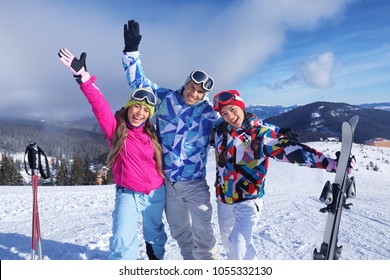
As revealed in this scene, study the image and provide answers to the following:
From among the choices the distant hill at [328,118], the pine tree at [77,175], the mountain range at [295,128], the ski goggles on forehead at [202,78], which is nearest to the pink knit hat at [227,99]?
the ski goggles on forehead at [202,78]

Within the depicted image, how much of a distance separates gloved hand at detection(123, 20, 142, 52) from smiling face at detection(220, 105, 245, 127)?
4.05ft

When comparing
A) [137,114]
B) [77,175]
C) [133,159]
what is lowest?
[77,175]

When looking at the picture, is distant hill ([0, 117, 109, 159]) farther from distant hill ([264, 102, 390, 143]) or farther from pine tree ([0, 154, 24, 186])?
pine tree ([0, 154, 24, 186])

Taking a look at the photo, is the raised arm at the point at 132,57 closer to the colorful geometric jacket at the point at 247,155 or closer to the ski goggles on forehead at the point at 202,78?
the ski goggles on forehead at the point at 202,78

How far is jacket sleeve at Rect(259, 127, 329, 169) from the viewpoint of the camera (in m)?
2.86

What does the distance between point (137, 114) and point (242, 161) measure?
46.9 inches

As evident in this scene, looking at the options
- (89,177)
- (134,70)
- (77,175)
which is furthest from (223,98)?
(89,177)

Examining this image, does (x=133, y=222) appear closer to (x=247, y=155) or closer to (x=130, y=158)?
(x=130, y=158)

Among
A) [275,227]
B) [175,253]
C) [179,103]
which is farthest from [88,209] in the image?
[179,103]

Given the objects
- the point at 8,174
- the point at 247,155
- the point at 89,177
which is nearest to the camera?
the point at 247,155

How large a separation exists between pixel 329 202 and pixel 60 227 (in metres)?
4.51

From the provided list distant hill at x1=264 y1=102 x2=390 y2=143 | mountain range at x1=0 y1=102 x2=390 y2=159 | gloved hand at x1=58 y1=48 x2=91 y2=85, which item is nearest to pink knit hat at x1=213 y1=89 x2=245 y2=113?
Answer: gloved hand at x1=58 y1=48 x2=91 y2=85

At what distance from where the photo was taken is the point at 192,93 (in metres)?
3.30

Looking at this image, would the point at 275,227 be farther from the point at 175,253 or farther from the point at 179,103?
the point at 179,103
